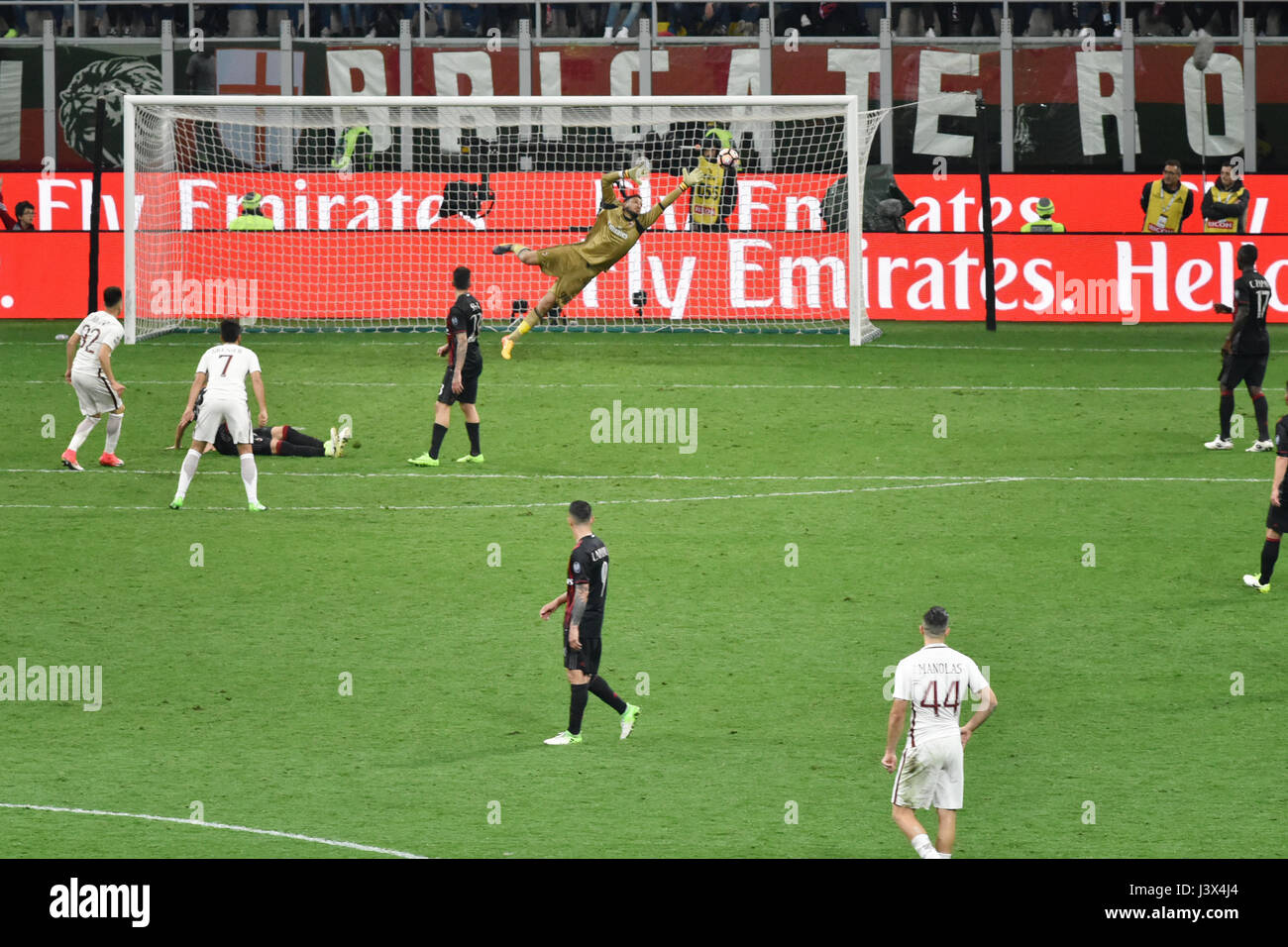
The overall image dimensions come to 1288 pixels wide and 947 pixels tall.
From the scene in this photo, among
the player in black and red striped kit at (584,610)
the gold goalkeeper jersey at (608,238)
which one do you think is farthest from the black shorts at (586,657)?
the gold goalkeeper jersey at (608,238)

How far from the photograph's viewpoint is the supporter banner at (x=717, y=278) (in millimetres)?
31109

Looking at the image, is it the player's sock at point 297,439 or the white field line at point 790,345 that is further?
the white field line at point 790,345

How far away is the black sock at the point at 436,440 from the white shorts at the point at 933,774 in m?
11.9

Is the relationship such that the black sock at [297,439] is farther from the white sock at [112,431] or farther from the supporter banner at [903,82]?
the supporter banner at [903,82]

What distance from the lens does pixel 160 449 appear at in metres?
23.2

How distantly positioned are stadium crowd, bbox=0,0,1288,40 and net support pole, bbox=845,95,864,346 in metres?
7.45

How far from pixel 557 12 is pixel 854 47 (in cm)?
583

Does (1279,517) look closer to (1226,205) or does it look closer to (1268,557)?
(1268,557)

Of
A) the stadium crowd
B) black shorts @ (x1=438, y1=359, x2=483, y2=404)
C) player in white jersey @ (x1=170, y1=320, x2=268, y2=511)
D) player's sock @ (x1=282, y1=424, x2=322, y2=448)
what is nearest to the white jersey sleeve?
player in white jersey @ (x1=170, y1=320, x2=268, y2=511)

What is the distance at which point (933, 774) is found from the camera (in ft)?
35.1

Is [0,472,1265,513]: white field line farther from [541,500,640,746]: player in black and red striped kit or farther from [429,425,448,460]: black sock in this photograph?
[541,500,640,746]: player in black and red striped kit

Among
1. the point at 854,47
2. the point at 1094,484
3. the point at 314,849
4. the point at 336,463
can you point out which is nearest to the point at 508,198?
the point at 854,47

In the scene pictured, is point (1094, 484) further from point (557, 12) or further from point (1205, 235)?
point (557, 12)

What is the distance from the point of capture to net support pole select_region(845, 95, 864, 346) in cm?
2864
